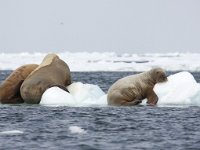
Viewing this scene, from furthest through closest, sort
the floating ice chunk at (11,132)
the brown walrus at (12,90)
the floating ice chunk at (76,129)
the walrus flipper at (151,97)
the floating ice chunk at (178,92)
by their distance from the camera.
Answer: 1. the brown walrus at (12,90)
2. the floating ice chunk at (178,92)
3. the walrus flipper at (151,97)
4. the floating ice chunk at (76,129)
5. the floating ice chunk at (11,132)

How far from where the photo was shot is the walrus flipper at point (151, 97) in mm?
25828

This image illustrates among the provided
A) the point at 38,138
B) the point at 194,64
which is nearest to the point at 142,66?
the point at 194,64

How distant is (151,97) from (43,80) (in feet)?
12.4

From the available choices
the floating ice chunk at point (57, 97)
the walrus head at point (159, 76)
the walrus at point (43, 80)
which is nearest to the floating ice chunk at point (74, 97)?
the floating ice chunk at point (57, 97)

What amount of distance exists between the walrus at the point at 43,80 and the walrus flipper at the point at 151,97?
2982 mm

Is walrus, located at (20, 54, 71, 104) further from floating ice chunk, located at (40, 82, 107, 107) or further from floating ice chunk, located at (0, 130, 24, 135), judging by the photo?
floating ice chunk, located at (0, 130, 24, 135)

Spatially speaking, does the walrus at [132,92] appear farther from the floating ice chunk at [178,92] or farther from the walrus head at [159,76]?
the floating ice chunk at [178,92]

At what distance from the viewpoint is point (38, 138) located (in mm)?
18859

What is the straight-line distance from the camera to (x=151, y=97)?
84.9ft

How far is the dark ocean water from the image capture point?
18.0 m

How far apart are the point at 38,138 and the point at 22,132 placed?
103 centimetres

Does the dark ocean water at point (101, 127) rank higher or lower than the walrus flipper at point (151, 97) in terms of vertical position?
lower

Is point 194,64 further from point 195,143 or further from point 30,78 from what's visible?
point 195,143

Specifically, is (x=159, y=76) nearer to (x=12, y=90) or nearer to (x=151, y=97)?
(x=151, y=97)
